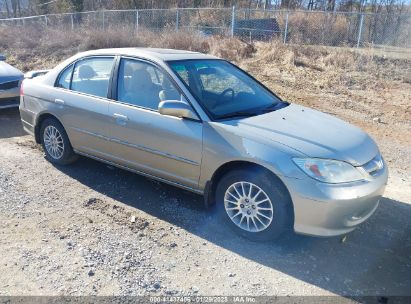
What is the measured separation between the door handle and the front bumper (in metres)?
1.93

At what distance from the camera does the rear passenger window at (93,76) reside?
15.2 feet

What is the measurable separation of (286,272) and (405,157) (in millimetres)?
3873

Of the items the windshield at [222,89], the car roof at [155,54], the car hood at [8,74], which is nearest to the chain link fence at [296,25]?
the car hood at [8,74]

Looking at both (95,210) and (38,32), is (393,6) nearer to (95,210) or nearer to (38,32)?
(38,32)

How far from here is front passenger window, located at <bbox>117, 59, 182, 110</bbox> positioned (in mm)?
4164

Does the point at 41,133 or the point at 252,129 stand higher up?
the point at 252,129

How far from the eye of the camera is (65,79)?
16.9 ft

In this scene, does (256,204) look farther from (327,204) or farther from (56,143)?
(56,143)

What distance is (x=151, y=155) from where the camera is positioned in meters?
4.22

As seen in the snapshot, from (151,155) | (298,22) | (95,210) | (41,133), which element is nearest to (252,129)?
(151,155)

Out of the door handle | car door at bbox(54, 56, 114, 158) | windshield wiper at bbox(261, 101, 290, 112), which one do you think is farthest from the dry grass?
car door at bbox(54, 56, 114, 158)

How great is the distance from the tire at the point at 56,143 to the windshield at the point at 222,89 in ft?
6.28

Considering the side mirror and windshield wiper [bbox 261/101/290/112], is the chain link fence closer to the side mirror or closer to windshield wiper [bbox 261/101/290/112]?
windshield wiper [bbox 261/101/290/112]

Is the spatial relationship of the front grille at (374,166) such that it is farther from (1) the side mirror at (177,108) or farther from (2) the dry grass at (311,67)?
(2) the dry grass at (311,67)
